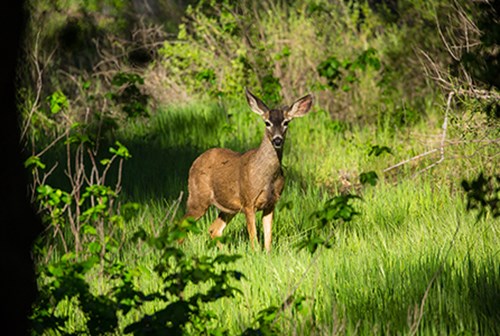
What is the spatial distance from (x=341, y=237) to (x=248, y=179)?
1142 mm

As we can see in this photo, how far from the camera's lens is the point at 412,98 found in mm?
13305

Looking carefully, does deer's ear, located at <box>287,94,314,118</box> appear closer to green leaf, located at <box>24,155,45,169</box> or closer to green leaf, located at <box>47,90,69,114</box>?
green leaf, located at <box>47,90,69,114</box>

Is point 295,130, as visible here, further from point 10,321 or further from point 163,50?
point 10,321

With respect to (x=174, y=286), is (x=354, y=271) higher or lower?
lower

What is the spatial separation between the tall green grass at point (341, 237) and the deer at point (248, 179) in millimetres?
186

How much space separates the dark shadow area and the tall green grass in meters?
0.53

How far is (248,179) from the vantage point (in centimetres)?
773

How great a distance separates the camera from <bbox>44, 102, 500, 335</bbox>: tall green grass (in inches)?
200

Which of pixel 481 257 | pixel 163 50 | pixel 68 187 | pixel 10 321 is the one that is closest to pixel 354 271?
pixel 481 257

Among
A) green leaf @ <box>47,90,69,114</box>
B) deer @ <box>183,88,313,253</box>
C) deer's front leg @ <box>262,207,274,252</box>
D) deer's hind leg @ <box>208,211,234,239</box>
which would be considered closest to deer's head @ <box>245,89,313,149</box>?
deer @ <box>183,88,313,253</box>

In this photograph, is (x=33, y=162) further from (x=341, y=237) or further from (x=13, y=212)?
(x=341, y=237)

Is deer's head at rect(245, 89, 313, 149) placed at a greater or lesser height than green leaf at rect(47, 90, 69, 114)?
lesser

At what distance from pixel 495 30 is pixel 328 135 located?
7.26m

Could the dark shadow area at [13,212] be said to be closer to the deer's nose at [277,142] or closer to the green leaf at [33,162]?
the green leaf at [33,162]
